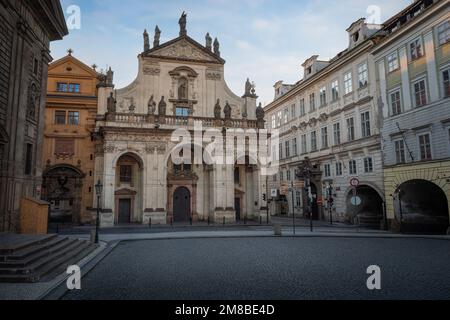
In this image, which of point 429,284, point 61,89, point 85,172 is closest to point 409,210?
point 429,284

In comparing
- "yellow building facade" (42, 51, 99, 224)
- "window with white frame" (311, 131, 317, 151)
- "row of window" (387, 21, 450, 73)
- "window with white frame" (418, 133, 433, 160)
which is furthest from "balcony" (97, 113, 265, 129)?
"window with white frame" (418, 133, 433, 160)

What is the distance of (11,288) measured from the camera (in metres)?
8.75

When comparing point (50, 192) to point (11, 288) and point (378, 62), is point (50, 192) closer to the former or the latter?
point (11, 288)

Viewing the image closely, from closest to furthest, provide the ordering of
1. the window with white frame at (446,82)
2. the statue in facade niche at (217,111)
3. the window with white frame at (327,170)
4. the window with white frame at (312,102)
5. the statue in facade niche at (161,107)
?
the window with white frame at (446,82) → the statue in facade niche at (161,107) → the statue in facade niche at (217,111) → the window with white frame at (327,170) → the window with white frame at (312,102)

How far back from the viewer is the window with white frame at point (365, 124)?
29.2m

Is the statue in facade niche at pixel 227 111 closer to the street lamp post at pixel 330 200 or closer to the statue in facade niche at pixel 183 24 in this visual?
the statue in facade niche at pixel 183 24

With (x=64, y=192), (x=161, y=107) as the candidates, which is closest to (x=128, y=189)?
(x=64, y=192)

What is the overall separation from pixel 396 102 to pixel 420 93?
229 cm

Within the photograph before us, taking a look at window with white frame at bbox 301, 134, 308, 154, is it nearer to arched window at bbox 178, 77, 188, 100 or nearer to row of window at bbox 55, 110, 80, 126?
arched window at bbox 178, 77, 188, 100

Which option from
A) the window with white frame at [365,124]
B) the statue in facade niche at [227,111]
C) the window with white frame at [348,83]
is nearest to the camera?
the window with white frame at [365,124]

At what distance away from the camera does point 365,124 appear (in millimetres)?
29578

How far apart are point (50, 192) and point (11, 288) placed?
25.9 m

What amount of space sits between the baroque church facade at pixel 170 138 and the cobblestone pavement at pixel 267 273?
15851 mm

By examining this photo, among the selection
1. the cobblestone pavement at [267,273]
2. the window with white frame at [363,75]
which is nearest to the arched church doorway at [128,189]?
the cobblestone pavement at [267,273]
